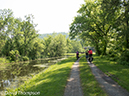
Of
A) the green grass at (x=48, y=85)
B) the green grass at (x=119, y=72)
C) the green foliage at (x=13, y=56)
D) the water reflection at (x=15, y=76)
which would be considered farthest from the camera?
the green foliage at (x=13, y=56)

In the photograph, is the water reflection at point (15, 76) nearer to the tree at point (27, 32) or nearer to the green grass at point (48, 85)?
the green grass at point (48, 85)

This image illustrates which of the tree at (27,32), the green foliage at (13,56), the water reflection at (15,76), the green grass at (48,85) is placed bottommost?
the water reflection at (15,76)

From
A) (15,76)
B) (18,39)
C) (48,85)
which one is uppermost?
(18,39)

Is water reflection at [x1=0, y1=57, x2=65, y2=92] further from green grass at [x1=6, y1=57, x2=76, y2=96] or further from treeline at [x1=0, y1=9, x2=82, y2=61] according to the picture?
treeline at [x1=0, y1=9, x2=82, y2=61]

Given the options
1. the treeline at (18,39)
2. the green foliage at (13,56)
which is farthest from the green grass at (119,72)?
the green foliage at (13,56)

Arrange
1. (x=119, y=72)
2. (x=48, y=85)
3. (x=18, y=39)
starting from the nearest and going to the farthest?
(x=48, y=85) → (x=119, y=72) → (x=18, y=39)

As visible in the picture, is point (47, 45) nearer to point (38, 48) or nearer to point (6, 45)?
point (38, 48)

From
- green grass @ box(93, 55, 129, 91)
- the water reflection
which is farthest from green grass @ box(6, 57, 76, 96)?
green grass @ box(93, 55, 129, 91)

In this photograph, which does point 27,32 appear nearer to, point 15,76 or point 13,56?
point 13,56

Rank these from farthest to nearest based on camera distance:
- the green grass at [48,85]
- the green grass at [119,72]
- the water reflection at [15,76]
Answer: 1. the water reflection at [15,76]
2. the green grass at [119,72]
3. the green grass at [48,85]

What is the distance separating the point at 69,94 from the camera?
655 centimetres

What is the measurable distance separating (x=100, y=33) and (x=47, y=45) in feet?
144

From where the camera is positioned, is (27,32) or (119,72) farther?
(27,32)

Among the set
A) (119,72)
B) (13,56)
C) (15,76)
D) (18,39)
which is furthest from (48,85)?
(18,39)
